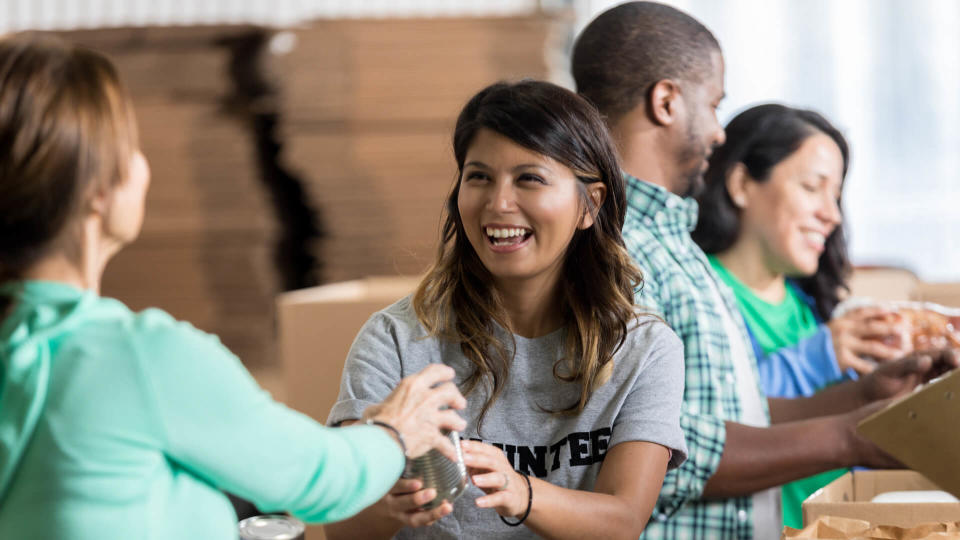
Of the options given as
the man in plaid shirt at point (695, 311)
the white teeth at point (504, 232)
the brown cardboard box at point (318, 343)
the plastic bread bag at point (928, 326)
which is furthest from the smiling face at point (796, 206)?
the white teeth at point (504, 232)

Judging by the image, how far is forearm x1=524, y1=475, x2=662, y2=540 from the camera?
4.42 feet

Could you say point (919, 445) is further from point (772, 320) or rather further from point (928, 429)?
point (772, 320)

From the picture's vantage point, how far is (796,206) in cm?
246

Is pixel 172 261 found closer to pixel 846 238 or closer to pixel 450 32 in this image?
pixel 450 32

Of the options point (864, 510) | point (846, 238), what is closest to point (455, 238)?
point (864, 510)

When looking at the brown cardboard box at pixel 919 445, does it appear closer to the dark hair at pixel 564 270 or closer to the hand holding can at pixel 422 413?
the dark hair at pixel 564 270

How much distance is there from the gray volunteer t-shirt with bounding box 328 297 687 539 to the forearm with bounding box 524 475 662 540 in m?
0.09

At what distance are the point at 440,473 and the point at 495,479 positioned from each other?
10 centimetres

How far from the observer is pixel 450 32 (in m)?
3.19

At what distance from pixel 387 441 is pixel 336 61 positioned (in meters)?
2.25

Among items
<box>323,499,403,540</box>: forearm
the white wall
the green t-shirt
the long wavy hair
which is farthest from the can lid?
the white wall

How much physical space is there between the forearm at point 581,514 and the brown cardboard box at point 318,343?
81 cm

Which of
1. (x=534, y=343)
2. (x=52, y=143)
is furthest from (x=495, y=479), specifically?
(x=52, y=143)

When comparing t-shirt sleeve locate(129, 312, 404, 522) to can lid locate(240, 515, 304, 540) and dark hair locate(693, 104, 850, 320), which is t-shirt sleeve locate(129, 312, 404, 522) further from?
dark hair locate(693, 104, 850, 320)
